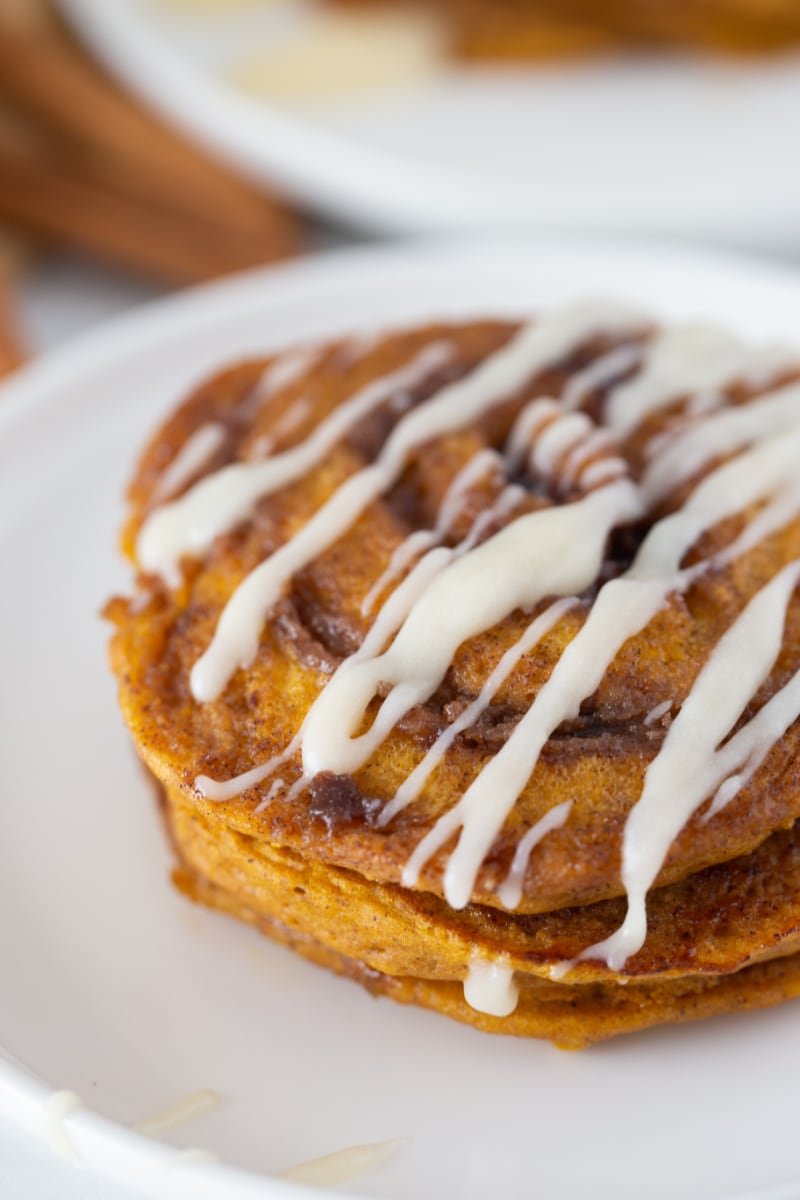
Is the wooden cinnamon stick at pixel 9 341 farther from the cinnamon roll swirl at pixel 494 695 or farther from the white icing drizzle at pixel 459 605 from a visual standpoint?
the white icing drizzle at pixel 459 605

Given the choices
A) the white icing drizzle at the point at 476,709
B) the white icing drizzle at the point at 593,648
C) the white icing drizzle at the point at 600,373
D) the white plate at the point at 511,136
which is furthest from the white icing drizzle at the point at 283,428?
the white plate at the point at 511,136

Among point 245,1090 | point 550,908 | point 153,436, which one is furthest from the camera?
point 153,436

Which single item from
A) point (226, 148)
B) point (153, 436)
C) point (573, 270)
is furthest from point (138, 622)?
point (226, 148)

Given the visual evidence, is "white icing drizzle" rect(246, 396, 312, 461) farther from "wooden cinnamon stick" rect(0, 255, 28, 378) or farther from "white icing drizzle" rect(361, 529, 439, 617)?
"wooden cinnamon stick" rect(0, 255, 28, 378)

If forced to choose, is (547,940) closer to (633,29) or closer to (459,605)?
(459,605)

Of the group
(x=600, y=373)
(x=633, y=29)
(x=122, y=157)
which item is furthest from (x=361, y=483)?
(x=633, y=29)

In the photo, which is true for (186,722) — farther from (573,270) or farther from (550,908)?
(573,270)

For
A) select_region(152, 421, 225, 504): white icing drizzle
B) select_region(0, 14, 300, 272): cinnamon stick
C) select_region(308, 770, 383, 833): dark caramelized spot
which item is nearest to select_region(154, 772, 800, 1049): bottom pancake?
select_region(308, 770, 383, 833): dark caramelized spot
